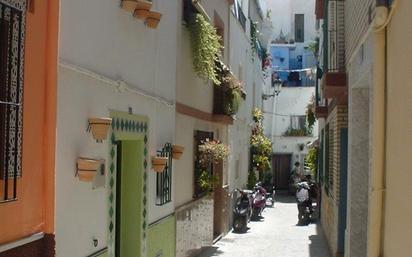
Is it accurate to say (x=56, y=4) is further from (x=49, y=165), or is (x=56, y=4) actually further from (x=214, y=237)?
(x=214, y=237)

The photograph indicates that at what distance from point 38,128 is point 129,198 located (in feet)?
11.7

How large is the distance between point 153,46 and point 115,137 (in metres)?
2.12

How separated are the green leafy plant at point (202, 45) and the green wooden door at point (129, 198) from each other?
11.3ft

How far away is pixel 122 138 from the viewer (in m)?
7.46

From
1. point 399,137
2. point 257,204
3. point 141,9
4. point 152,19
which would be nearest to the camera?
point 399,137

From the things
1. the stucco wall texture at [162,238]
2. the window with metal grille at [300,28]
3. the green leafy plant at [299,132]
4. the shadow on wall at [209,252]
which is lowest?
the shadow on wall at [209,252]

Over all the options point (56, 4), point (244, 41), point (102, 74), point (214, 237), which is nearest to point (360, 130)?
point (102, 74)

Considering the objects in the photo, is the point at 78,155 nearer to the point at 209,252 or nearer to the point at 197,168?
the point at 197,168

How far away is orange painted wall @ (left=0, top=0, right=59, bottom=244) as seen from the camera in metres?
4.59

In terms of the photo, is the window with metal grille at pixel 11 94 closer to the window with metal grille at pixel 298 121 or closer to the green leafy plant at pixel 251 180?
the green leafy plant at pixel 251 180

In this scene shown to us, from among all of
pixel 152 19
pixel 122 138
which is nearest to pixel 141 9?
pixel 152 19

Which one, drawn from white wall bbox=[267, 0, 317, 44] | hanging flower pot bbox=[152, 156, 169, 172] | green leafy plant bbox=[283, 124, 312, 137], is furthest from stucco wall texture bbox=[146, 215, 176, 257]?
white wall bbox=[267, 0, 317, 44]

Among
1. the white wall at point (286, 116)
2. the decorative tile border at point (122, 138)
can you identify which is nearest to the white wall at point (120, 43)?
the decorative tile border at point (122, 138)

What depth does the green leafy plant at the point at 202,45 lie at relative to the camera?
11.1 meters
